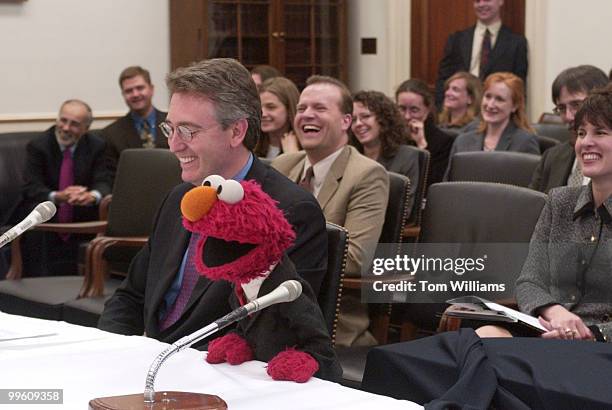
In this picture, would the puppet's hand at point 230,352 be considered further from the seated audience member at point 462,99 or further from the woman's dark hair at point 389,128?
the seated audience member at point 462,99

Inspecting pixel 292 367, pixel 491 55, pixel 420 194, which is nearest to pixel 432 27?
pixel 491 55

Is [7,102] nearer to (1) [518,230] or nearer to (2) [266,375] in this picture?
(1) [518,230]

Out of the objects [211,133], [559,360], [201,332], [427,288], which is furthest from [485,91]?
[201,332]

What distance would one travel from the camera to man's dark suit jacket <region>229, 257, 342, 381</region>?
2092 mm

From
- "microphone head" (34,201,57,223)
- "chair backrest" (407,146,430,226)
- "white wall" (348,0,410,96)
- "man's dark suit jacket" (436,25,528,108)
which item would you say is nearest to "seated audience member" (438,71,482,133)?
"man's dark suit jacket" (436,25,528,108)

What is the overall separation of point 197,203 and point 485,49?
273 inches

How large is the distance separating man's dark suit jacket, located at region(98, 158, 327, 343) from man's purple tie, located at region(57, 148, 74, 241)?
2.86m

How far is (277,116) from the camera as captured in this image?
540cm

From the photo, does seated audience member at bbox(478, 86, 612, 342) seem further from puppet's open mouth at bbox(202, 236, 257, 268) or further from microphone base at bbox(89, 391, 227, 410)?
microphone base at bbox(89, 391, 227, 410)

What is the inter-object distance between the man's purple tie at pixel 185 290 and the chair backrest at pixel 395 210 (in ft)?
4.36

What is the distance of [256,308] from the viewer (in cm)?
192

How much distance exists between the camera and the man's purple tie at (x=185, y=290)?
8.98 feet

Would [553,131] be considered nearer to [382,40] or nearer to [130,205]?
[130,205]

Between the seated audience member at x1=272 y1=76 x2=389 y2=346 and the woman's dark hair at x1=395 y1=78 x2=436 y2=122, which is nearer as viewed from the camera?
the seated audience member at x1=272 y1=76 x2=389 y2=346
